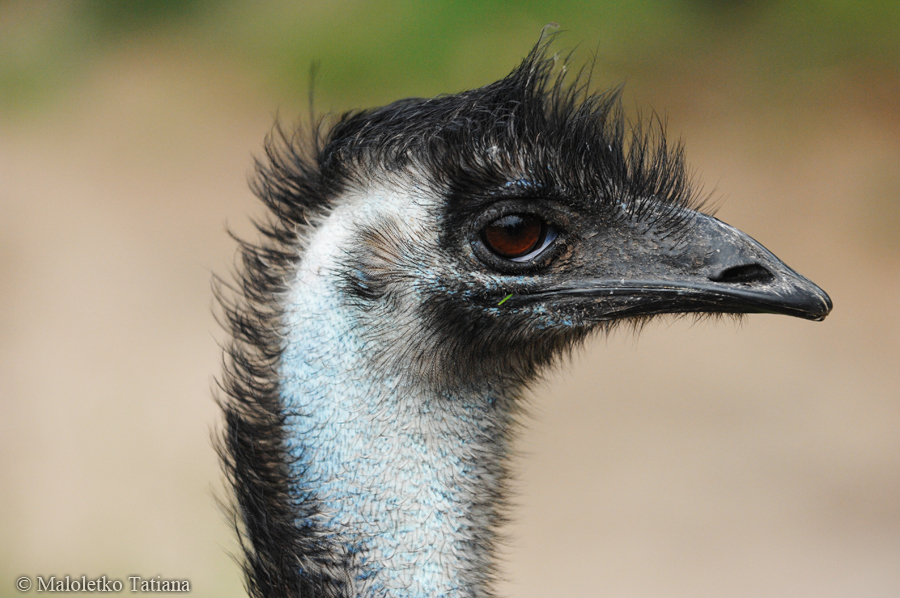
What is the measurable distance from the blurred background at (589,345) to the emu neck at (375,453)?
38 centimetres

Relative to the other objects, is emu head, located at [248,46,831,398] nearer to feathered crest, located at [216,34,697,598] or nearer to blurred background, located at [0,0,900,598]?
feathered crest, located at [216,34,697,598]

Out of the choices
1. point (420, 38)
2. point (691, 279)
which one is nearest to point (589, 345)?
point (691, 279)

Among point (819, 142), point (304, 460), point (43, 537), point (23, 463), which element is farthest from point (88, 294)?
point (819, 142)

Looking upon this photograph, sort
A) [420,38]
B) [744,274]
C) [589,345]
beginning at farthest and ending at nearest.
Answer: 1. [420,38]
2. [589,345]
3. [744,274]

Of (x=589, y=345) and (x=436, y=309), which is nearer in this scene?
(x=436, y=309)

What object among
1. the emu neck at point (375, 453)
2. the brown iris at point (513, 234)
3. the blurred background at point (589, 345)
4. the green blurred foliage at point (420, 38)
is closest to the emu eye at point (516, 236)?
the brown iris at point (513, 234)

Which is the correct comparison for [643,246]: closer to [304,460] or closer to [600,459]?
[304,460]

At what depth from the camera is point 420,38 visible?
752cm

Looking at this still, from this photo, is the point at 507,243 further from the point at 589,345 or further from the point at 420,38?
the point at 420,38

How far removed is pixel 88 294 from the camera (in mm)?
6207

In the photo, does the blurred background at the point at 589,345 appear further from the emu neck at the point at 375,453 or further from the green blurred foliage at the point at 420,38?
the emu neck at the point at 375,453

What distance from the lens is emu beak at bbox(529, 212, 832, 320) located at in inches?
72.4

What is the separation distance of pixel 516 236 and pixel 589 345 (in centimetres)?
301

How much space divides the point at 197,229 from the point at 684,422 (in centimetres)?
381
